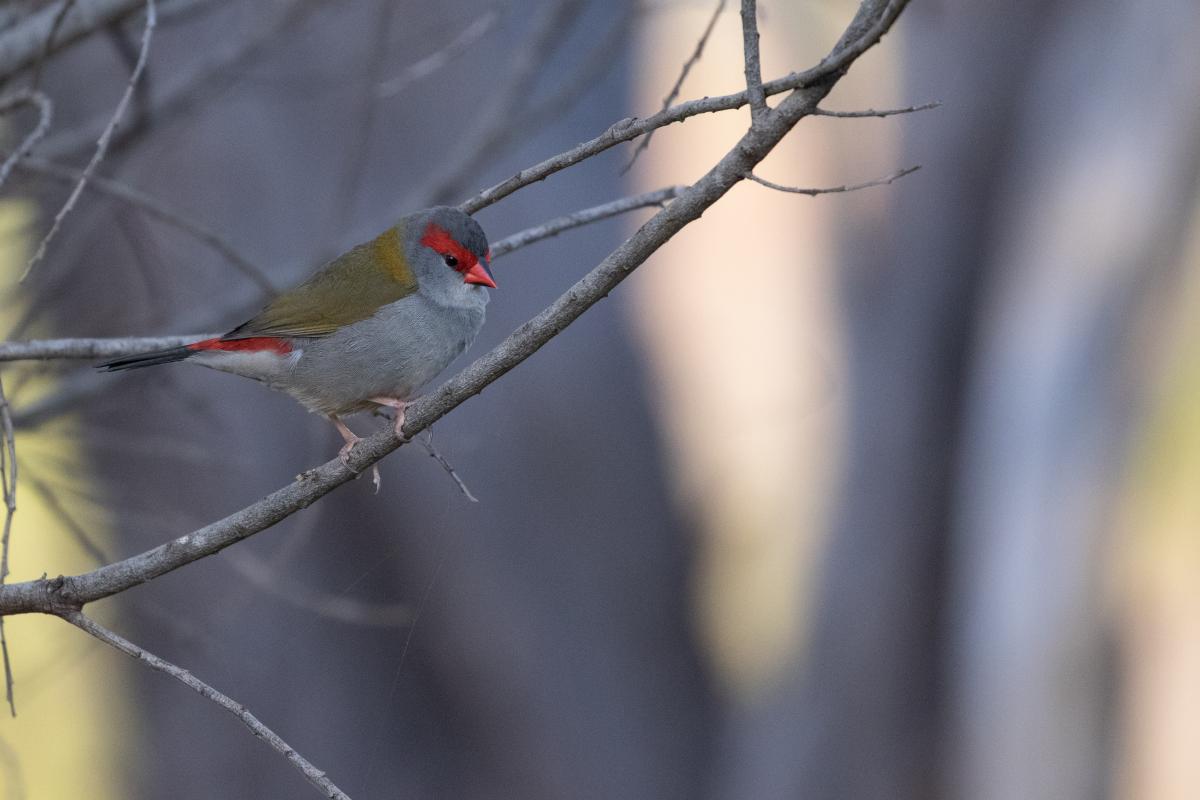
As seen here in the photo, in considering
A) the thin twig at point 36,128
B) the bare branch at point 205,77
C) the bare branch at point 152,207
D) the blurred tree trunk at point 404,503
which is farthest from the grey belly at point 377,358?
the blurred tree trunk at point 404,503

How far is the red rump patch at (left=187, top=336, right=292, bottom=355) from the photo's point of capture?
10.1 ft

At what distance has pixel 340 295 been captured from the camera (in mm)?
3289

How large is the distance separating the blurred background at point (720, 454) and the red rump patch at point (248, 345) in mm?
2372

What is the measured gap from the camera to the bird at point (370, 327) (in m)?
3.10

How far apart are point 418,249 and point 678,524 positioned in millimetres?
3860

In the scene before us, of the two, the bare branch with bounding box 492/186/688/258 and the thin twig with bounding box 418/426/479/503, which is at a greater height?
the bare branch with bounding box 492/186/688/258

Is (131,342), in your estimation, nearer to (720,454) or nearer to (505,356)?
(505,356)

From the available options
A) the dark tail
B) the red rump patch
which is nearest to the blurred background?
the red rump patch

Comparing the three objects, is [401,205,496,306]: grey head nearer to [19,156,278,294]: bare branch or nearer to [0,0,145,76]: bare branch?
[19,156,278,294]: bare branch

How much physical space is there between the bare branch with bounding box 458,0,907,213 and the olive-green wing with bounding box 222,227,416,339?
1065 mm

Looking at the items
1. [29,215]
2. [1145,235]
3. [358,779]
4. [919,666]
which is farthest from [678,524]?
[29,215]

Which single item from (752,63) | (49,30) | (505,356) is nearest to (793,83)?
(752,63)

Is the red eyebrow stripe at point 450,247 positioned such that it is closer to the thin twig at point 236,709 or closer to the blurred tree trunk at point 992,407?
the thin twig at point 236,709

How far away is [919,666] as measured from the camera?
6.88 m
